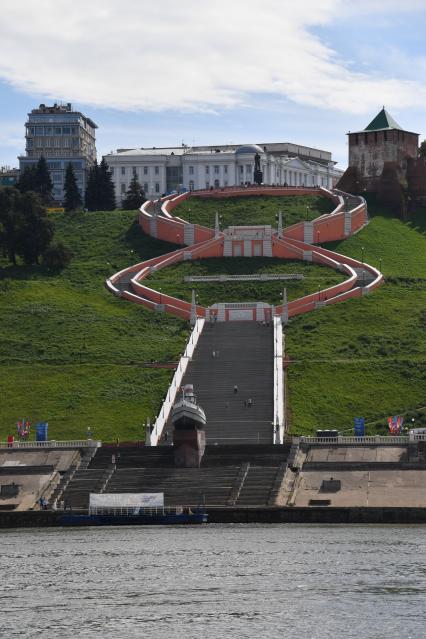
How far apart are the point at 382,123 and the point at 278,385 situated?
57071 mm

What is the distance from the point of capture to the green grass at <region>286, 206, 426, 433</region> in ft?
294

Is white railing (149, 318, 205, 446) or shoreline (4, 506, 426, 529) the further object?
white railing (149, 318, 205, 446)

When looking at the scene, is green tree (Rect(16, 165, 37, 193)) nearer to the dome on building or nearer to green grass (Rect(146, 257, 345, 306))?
green grass (Rect(146, 257, 345, 306))

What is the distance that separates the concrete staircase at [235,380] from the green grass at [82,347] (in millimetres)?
2079

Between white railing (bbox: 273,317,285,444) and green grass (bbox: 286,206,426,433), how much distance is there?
66 centimetres

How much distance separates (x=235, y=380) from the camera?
93625 mm

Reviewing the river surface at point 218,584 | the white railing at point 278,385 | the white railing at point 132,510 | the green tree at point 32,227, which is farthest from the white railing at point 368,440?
the green tree at point 32,227

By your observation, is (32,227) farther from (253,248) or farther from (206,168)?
(206,168)

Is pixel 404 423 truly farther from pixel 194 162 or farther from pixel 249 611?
pixel 194 162

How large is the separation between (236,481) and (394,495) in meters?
7.34

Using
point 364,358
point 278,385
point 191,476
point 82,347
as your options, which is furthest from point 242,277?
point 191,476

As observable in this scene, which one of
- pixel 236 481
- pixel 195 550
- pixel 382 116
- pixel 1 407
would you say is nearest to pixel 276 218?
pixel 382 116

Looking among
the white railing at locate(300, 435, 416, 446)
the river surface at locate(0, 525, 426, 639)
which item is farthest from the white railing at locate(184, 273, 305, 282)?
the river surface at locate(0, 525, 426, 639)

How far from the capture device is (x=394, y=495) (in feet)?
240
